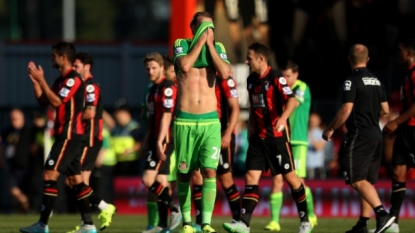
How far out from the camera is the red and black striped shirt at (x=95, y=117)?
15.4 meters

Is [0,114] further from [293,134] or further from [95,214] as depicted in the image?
[293,134]

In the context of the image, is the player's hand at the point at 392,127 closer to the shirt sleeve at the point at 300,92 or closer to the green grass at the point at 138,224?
the green grass at the point at 138,224

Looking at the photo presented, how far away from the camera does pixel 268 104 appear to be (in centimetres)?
1466

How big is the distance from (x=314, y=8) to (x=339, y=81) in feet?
5.35

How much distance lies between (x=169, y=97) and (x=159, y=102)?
0.26 metres

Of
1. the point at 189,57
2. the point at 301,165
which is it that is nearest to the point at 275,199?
the point at 301,165

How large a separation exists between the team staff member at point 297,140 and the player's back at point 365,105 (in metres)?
2.55

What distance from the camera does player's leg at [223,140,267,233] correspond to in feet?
46.7

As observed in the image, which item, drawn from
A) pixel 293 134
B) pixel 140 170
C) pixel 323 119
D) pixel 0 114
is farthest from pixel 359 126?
pixel 0 114

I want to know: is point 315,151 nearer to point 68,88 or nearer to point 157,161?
point 157,161

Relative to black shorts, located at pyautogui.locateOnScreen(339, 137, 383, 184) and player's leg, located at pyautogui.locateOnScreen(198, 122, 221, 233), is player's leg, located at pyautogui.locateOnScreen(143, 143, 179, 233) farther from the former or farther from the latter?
black shorts, located at pyautogui.locateOnScreen(339, 137, 383, 184)

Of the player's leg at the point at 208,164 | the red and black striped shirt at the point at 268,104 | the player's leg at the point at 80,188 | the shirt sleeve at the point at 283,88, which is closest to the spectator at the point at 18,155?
the player's leg at the point at 80,188

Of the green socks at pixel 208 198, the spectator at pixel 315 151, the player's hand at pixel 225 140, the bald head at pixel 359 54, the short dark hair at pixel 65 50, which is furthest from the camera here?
the spectator at pixel 315 151

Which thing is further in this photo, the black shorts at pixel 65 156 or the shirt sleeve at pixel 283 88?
the black shorts at pixel 65 156
